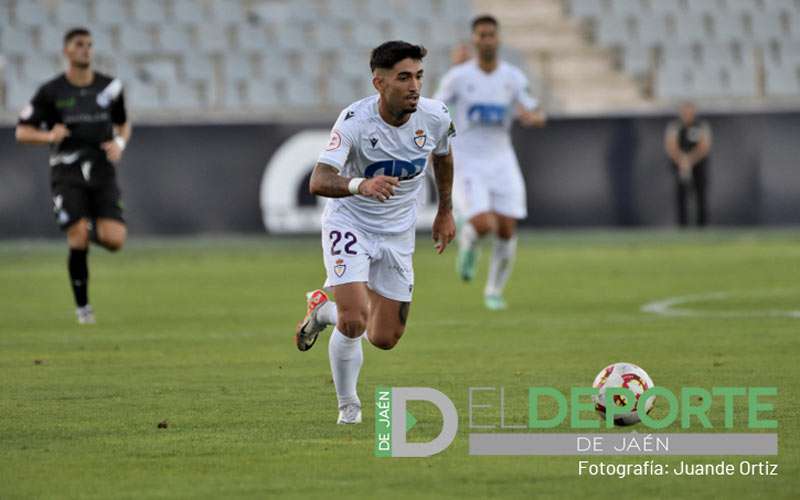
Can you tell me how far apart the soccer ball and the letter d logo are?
697 mm

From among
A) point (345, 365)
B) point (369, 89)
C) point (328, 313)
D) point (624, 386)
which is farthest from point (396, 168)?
point (369, 89)

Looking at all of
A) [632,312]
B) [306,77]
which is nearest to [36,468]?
[632,312]

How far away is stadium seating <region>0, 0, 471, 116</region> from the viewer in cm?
2700

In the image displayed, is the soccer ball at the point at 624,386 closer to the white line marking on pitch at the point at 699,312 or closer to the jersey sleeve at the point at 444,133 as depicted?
the jersey sleeve at the point at 444,133

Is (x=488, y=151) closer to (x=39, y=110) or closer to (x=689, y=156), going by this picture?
(x=39, y=110)

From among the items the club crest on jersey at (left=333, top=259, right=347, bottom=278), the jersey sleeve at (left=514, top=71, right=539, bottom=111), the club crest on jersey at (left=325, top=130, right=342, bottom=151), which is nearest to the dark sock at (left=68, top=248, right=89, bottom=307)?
the jersey sleeve at (left=514, top=71, right=539, bottom=111)

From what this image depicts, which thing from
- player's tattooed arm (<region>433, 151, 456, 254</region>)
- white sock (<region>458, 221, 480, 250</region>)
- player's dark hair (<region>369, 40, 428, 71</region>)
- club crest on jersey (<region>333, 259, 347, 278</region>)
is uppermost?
player's dark hair (<region>369, 40, 428, 71</region>)

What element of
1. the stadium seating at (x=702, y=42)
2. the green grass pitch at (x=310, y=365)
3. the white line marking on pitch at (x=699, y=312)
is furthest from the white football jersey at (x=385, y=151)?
the stadium seating at (x=702, y=42)

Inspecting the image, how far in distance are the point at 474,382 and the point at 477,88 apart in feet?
20.4

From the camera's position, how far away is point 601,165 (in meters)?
24.8

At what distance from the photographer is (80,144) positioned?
46.9 feet

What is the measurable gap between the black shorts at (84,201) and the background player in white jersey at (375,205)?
5587 millimetres

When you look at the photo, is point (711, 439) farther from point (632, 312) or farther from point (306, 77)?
point (306, 77)

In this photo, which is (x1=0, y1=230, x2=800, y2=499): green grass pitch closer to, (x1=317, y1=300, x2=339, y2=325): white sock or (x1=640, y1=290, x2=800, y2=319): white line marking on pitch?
(x1=640, y1=290, x2=800, y2=319): white line marking on pitch
